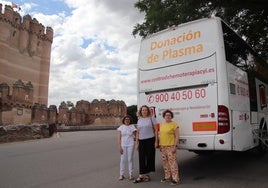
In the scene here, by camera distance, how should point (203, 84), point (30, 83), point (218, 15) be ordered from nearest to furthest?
1. point (203, 84)
2. point (218, 15)
3. point (30, 83)

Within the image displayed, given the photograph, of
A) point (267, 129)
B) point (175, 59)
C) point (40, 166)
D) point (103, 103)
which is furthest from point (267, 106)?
point (103, 103)

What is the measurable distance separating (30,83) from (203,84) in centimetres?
3265

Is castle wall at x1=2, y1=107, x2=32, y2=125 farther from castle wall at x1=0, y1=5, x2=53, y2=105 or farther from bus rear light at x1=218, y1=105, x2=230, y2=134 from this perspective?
bus rear light at x1=218, y1=105, x2=230, y2=134

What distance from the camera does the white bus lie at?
7320 mm

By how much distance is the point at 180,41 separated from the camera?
27.1 ft

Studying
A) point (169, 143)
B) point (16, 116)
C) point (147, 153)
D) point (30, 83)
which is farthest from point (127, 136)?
point (30, 83)

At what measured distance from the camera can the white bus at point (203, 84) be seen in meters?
7.32

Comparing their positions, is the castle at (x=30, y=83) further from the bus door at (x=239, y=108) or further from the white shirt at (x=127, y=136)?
the bus door at (x=239, y=108)

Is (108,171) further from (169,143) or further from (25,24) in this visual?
(25,24)

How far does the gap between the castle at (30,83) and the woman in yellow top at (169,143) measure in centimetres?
2607

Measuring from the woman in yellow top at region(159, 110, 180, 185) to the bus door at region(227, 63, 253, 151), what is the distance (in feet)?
4.22

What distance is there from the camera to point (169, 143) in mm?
7395

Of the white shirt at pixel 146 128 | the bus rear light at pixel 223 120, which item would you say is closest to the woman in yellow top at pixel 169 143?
the white shirt at pixel 146 128

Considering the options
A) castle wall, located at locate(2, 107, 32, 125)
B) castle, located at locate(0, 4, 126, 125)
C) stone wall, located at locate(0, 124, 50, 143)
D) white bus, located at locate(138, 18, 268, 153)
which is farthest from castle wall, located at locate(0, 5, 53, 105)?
white bus, located at locate(138, 18, 268, 153)
